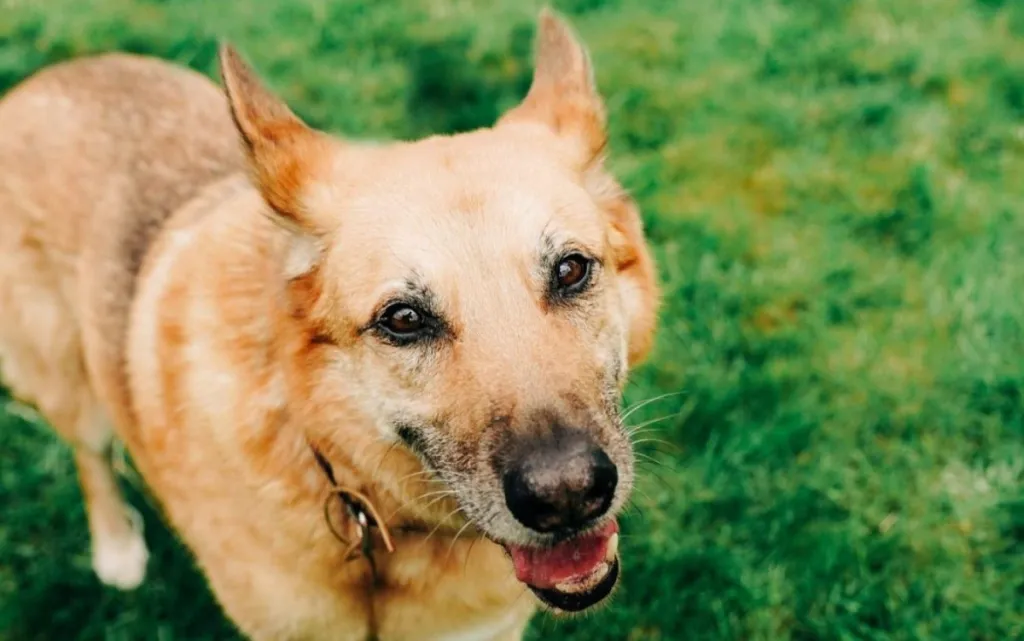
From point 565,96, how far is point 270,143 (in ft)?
2.96

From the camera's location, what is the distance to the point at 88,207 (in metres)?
2.98

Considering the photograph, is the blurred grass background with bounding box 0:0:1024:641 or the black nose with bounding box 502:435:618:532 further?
the blurred grass background with bounding box 0:0:1024:641

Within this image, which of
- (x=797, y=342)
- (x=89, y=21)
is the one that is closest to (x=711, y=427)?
(x=797, y=342)

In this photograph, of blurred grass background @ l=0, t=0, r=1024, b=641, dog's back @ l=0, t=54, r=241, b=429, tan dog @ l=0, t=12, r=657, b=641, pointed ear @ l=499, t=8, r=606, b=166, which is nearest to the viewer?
tan dog @ l=0, t=12, r=657, b=641

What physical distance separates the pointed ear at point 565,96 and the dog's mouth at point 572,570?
1.08 m

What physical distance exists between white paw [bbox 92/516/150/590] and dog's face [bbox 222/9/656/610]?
1625 millimetres

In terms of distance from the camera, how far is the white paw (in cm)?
341

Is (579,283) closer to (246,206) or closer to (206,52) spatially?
(246,206)

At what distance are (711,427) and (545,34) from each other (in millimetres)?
1819

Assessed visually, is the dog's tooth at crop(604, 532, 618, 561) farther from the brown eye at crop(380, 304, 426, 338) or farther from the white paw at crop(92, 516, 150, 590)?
the white paw at crop(92, 516, 150, 590)

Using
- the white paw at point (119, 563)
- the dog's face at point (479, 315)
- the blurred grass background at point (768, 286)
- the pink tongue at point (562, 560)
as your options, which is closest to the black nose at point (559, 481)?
the dog's face at point (479, 315)

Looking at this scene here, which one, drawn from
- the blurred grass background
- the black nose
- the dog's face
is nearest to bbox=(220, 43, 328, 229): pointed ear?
the dog's face

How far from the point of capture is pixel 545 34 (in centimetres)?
288

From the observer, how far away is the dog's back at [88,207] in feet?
9.67
